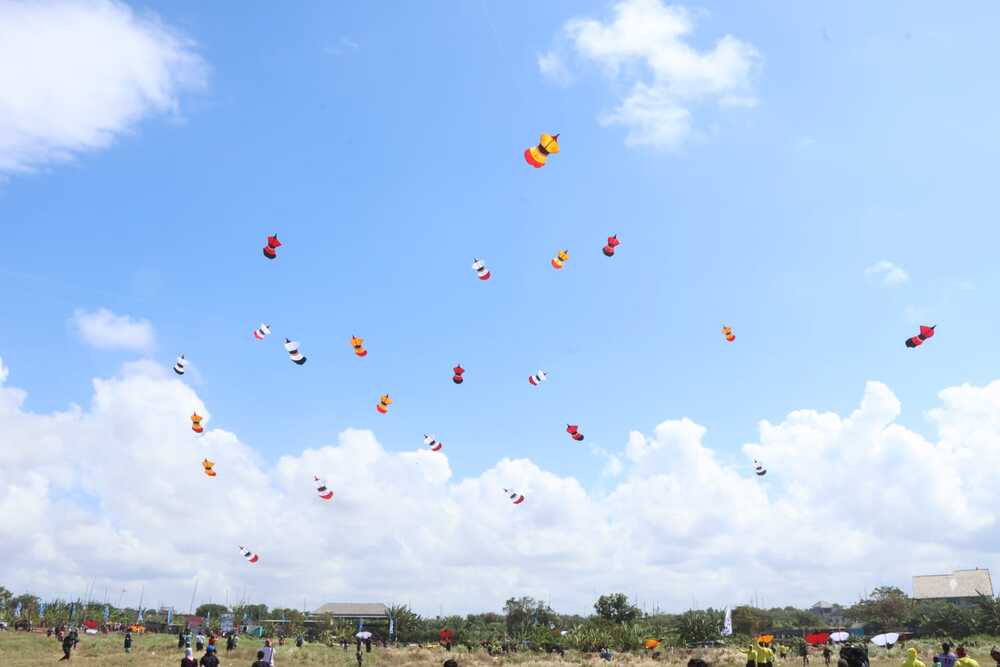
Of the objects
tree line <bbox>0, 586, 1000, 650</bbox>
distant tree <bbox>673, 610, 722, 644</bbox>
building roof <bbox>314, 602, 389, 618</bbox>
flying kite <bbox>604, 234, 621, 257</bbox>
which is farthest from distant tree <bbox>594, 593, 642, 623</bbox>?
flying kite <bbox>604, 234, 621, 257</bbox>

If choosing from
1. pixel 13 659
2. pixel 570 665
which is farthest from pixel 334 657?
pixel 13 659

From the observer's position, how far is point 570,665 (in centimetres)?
5125

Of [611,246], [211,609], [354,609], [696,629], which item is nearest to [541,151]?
[611,246]

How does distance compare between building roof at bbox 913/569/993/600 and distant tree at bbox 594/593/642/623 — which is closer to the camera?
distant tree at bbox 594/593/642/623

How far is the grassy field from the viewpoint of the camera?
41812 millimetres

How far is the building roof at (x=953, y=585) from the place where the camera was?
341 feet

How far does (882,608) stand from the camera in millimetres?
101688

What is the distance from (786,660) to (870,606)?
61.9 metres

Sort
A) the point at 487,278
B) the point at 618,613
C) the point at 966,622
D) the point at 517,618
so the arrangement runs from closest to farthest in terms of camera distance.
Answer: the point at 487,278 < the point at 966,622 < the point at 618,613 < the point at 517,618

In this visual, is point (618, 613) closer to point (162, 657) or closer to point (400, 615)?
point (400, 615)

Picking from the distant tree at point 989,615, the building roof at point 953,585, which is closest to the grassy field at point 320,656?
the distant tree at point 989,615

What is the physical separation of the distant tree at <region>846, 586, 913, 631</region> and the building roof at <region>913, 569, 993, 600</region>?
3316 mm

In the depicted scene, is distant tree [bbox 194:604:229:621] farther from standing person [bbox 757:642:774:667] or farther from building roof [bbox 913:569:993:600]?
standing person [bbox 757:642:774:667]

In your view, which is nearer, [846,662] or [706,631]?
[846,662]
